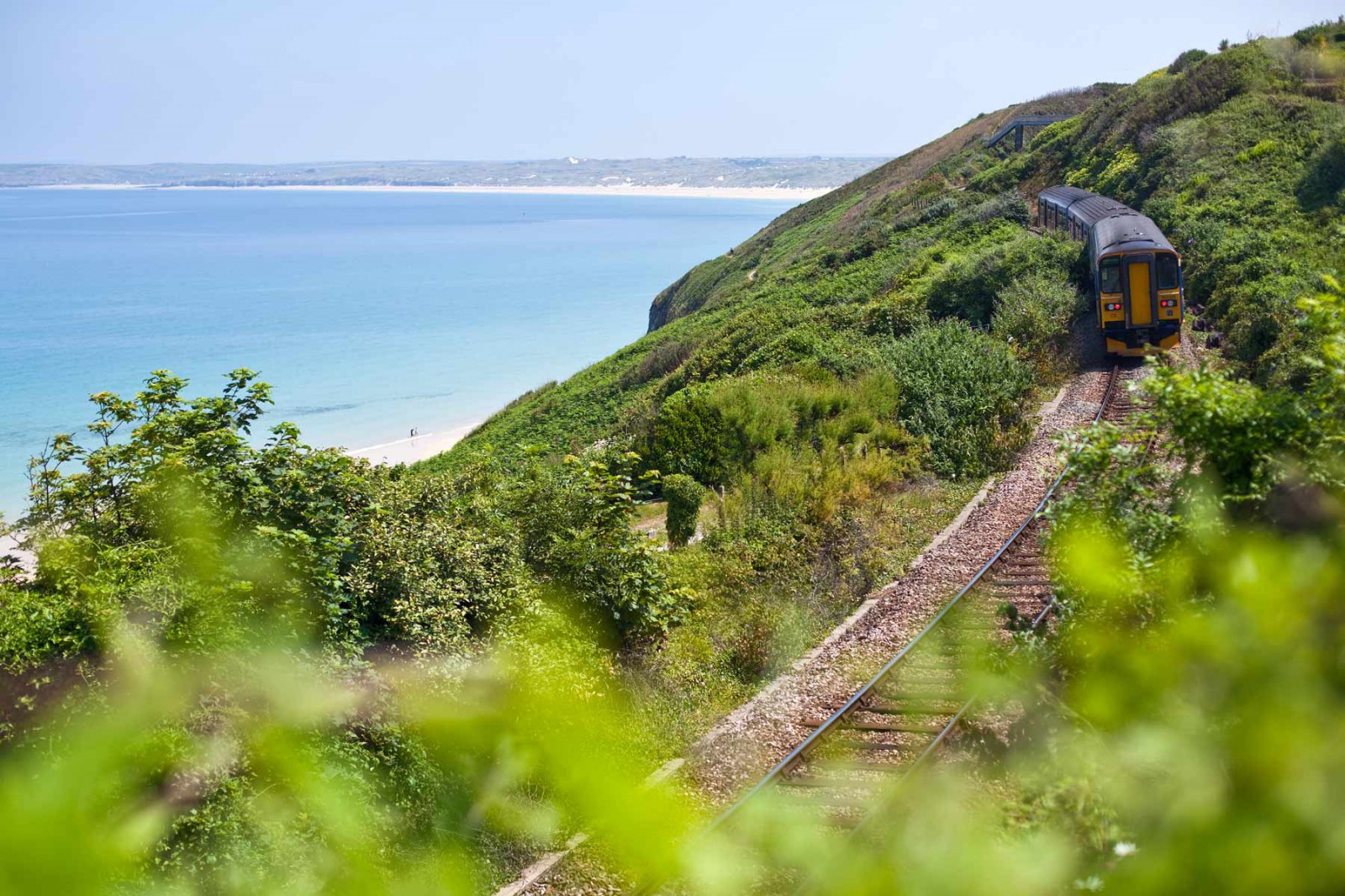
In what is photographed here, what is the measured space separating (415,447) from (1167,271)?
3257 cm

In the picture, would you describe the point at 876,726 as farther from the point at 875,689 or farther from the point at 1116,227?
the point at 1116,227

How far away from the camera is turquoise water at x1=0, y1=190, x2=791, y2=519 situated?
183 ft

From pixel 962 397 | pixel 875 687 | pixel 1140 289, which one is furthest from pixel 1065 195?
pixel 875 687

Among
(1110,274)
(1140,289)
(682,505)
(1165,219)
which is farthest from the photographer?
(1165,219)

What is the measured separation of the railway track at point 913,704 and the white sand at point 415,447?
Answer: 32.7 m

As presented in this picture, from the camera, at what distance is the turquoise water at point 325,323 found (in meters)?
55.8

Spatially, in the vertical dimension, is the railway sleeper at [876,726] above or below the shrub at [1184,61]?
below

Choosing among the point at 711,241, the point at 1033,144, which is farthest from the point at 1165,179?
the point at 711,241

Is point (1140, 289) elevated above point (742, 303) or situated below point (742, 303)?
above

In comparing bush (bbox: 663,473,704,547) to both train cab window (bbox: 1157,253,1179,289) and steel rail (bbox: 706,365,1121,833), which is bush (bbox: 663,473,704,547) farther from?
train cab window (bbox: 1157,253,1179,289)

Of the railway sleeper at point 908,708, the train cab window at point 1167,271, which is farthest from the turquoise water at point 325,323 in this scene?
the train cab window at point 1167,271

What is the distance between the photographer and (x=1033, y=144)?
196 ft

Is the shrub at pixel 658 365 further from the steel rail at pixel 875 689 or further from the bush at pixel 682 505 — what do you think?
the steel rail at pixel 875 689

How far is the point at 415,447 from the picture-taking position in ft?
149
